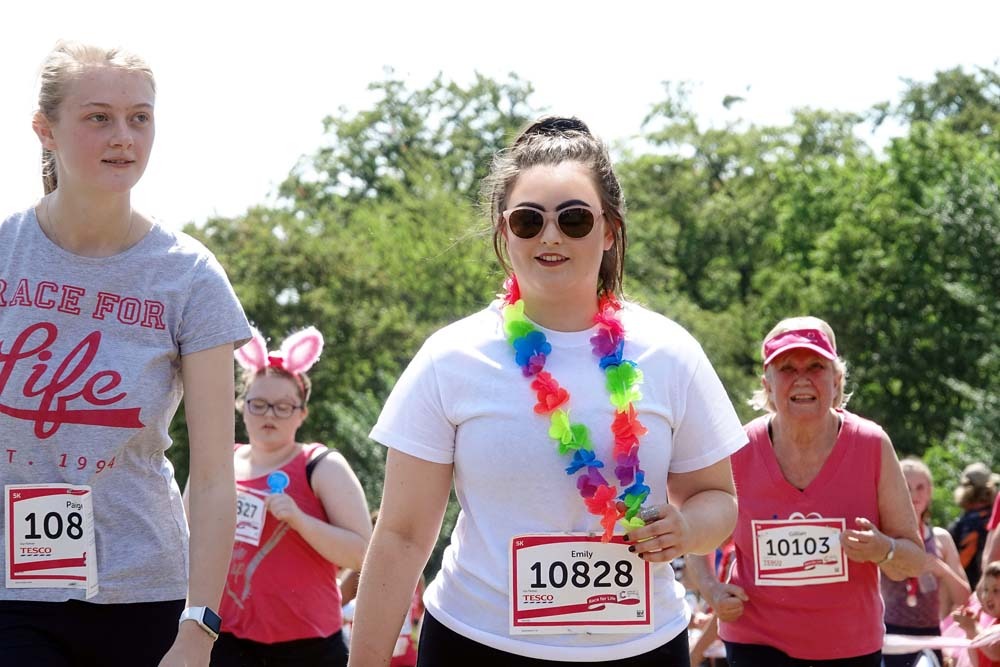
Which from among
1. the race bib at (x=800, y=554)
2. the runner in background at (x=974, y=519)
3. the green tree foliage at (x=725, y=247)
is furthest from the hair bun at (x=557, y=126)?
the green tree foliage at (x=725, y=247)

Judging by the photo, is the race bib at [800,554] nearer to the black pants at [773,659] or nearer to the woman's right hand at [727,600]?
the woman's right hand at [727,600]

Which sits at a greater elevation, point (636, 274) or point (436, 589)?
point (436, 589)

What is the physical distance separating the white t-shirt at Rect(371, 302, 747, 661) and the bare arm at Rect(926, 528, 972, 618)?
17.8ft

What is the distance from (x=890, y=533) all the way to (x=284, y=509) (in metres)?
2.58

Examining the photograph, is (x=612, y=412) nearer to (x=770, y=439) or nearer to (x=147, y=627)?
(x=147, y=627)

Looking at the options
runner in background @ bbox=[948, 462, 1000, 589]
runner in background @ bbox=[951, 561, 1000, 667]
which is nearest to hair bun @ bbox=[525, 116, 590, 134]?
runner in background @ bbox=[951, 561, 1000, 667]

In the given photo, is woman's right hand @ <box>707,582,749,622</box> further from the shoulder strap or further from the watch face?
the watch face

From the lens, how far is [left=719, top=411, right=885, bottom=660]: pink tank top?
19.6 ft

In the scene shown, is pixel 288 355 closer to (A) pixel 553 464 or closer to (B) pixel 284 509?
(B) pixel 284 509

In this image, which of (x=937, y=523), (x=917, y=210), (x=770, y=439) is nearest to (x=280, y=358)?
(x=770, y=439)

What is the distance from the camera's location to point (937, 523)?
32.2 m

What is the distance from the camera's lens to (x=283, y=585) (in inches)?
263

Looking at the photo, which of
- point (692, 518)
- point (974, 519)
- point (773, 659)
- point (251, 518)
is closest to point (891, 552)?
point (773, 659)

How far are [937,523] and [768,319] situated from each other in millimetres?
9546
